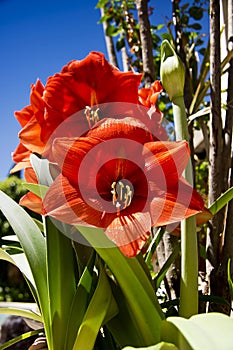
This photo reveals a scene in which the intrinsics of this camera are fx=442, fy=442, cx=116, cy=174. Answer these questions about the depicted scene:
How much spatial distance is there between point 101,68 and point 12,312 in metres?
0.33

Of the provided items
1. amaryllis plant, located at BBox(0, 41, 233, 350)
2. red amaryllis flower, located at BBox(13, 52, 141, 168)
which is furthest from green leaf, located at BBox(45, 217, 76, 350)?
red amaryllis flower, located at BBox(13, 52, 141, 168)

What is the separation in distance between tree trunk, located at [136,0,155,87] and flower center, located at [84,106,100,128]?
0.37m

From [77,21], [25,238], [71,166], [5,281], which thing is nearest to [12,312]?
[25,238]

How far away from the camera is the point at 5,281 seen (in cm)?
484

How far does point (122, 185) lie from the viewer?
440 mm

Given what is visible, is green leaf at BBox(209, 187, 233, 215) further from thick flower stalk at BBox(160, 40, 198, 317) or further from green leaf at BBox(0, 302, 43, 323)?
green leaf at BBox(0, 302, 43, 323)

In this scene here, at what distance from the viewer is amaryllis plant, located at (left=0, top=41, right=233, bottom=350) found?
41 centimetres

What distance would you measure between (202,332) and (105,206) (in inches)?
6.0

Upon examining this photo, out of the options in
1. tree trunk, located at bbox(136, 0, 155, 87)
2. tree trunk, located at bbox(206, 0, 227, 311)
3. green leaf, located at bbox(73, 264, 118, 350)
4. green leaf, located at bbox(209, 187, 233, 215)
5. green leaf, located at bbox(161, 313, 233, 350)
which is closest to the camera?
green leaf, located at bbox(161, 313, 233, 350)

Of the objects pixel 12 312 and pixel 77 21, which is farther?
pixel 77 21

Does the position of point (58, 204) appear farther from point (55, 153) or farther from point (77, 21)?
point (77, 21)

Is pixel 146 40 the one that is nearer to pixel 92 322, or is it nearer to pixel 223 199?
pixel 223 199

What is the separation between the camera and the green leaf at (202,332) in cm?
31

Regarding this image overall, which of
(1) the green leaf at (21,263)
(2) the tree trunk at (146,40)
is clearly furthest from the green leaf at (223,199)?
Answer: (2) the tree trunk at (146,40)
